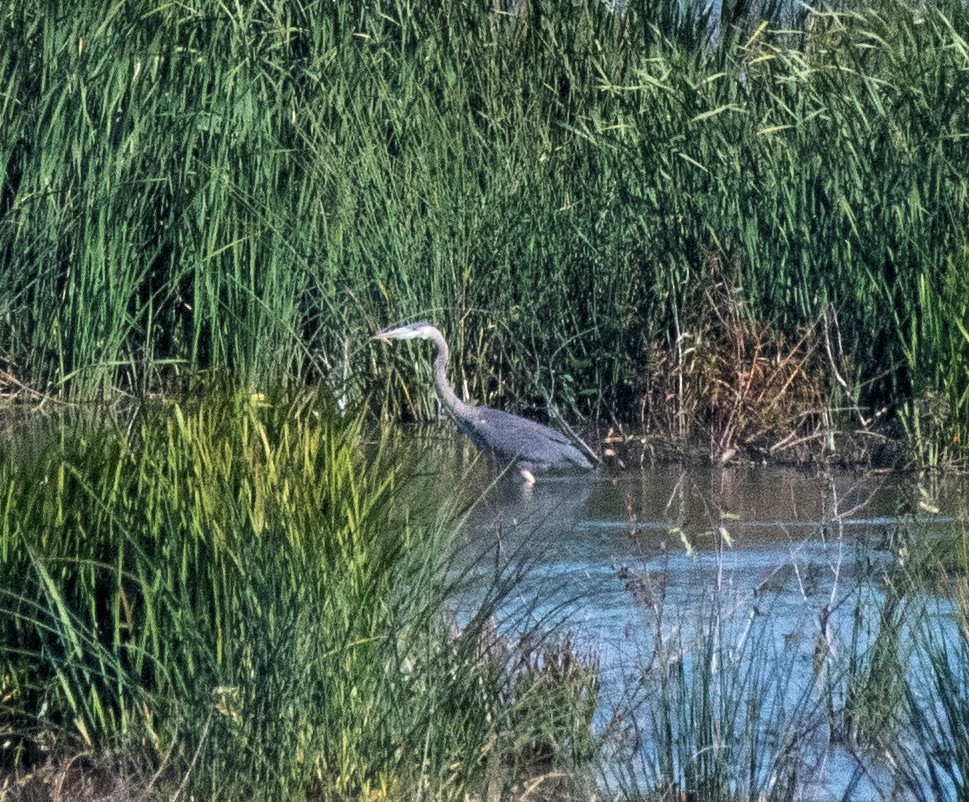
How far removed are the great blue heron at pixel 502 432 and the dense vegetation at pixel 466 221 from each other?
40 cm

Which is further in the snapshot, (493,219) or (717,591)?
(493,219)

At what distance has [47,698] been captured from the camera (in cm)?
364

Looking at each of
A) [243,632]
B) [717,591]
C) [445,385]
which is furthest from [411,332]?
[243,632]

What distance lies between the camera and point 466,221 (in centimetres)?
833

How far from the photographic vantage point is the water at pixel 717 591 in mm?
3557

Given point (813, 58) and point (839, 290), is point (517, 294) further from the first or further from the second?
point (813, 58)

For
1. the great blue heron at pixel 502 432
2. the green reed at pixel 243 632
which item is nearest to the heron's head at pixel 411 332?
the great blue heron at pixel 502 432

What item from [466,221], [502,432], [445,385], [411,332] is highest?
[466,221]

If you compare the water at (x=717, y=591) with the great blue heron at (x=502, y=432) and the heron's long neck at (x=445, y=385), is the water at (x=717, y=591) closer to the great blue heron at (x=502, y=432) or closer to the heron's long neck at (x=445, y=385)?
the great blue heron at (x=502, y=432)

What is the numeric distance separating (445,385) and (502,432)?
449 millimetres

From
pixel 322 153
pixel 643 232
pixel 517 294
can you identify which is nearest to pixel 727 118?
pixel 643 232

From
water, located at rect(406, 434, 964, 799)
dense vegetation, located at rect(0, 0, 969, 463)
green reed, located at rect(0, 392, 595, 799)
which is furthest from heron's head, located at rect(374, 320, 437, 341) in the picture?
green reed, located at rect(0, 392, 595, 799)

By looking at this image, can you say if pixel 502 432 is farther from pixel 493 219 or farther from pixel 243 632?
pixel 243 632

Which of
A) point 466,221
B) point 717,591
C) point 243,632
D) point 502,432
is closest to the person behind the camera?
point 243,632
